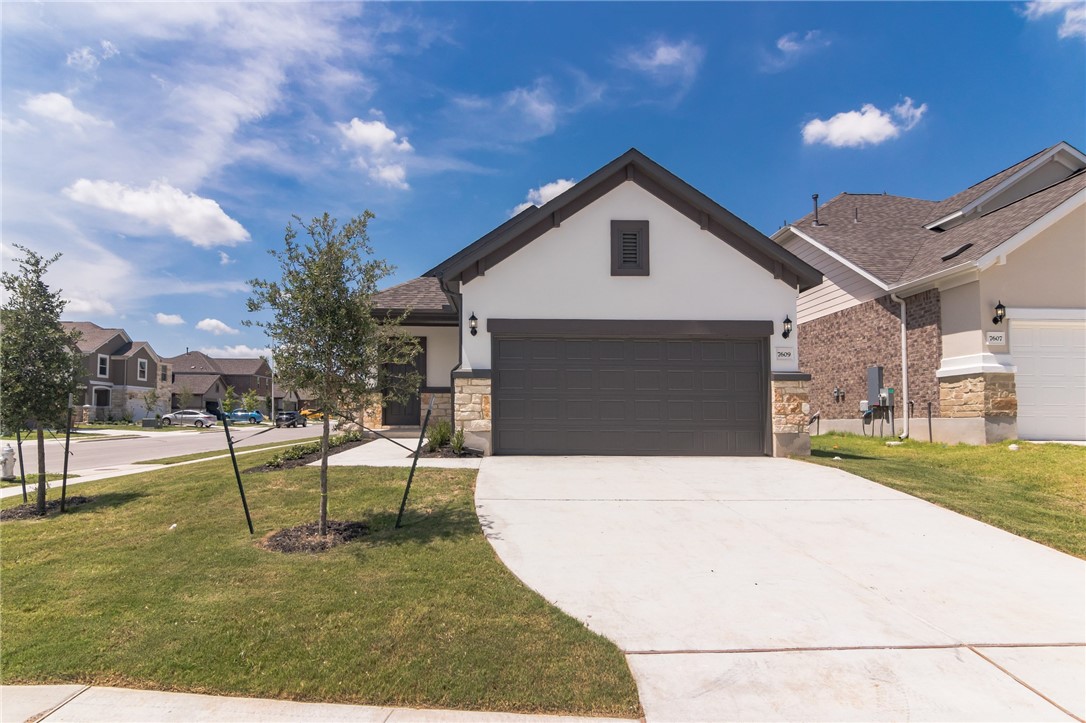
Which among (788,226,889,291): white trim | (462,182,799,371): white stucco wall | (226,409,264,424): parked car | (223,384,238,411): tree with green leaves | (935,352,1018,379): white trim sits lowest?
(226,409,264,424): parked car

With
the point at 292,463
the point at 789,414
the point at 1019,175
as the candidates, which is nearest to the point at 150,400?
the point at 292,463

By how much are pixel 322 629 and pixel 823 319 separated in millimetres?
19176

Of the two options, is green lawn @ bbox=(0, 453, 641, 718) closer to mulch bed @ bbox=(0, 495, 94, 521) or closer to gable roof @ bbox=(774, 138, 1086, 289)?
mulch bed @ bbox=(0, 495, 94, 521)

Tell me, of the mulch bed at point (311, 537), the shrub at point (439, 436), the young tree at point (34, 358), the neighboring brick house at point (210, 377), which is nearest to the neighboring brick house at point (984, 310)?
the shrub at point (439, 436)

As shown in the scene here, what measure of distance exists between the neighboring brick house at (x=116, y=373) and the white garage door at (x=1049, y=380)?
52.6 meters

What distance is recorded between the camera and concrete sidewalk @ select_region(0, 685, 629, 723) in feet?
10.4

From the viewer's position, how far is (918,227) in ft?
60.7

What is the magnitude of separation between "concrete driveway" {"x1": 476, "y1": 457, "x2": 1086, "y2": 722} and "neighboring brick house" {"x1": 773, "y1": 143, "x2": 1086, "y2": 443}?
24.7ft

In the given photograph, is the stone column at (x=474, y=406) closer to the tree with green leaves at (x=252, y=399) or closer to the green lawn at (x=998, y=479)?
the tree with green leaves at (x=252, y=399)

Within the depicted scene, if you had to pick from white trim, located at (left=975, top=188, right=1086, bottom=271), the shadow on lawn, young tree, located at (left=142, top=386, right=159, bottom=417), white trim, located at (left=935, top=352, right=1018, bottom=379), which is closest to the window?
the shadow on lawn

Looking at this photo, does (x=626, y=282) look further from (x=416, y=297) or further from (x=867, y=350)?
(x=867, y=350)

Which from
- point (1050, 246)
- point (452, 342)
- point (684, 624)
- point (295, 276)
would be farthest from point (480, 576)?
point (1050, 246)

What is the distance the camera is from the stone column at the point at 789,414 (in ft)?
37.3

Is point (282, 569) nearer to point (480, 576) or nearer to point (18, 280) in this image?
point (480, 576)
